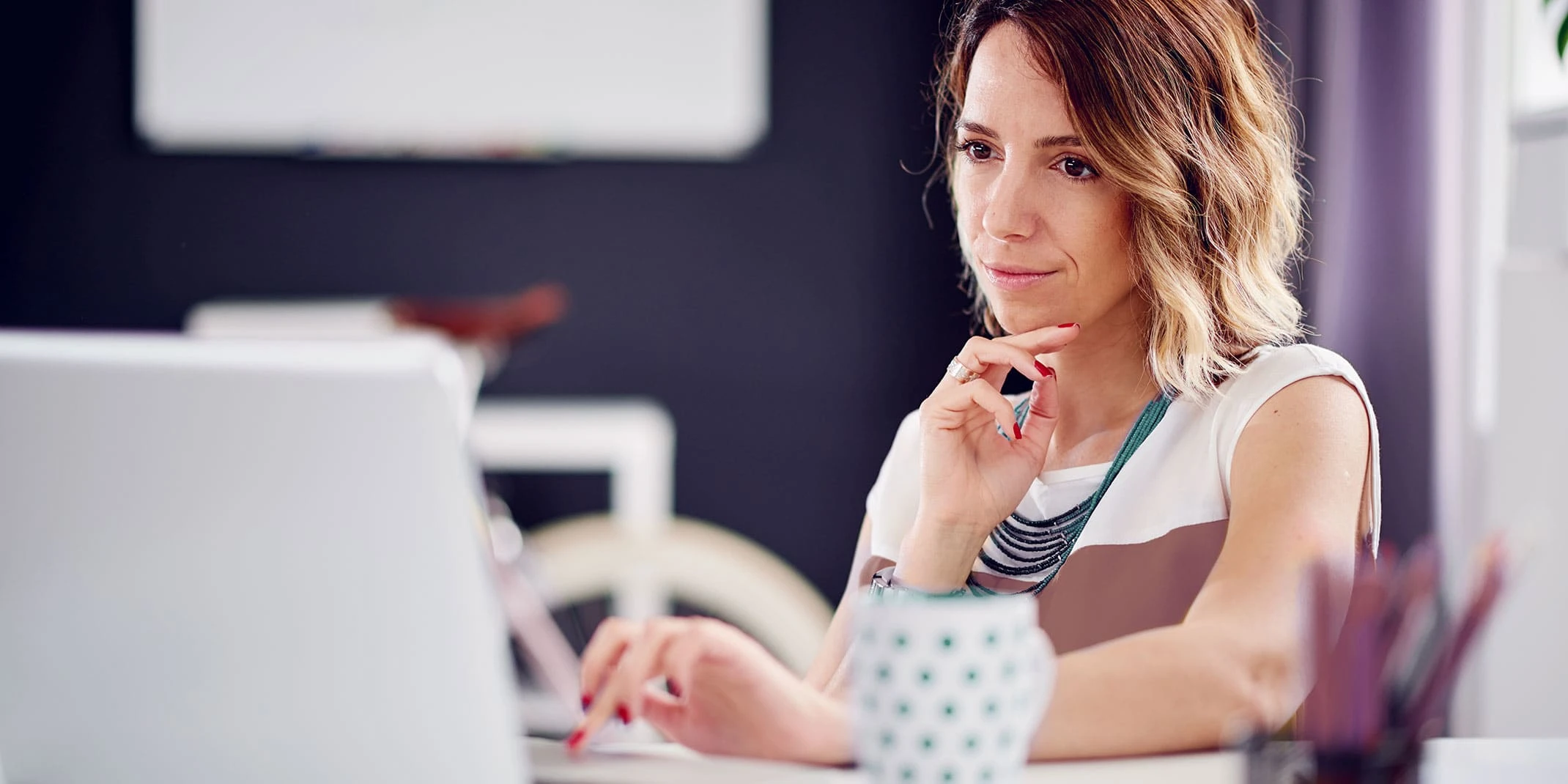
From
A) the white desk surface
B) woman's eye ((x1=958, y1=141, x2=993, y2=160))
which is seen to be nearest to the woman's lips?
woman's eye ((x1=958, y1=141, x2=993, y2=160))

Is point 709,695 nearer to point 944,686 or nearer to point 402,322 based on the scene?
point 944,686

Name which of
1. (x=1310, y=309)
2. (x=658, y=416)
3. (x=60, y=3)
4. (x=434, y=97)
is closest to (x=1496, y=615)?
(x=1310, y=309)

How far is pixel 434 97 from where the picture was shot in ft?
10.8

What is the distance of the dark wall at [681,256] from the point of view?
129 inches

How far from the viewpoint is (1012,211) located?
121 cm

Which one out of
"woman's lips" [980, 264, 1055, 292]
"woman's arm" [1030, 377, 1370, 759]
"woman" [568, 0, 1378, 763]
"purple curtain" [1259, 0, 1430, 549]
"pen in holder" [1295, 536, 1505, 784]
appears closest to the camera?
"pen in holder" [1295, 536, 1505, 784]

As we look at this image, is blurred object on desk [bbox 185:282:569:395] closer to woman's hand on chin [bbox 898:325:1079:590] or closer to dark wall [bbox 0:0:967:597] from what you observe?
dark wall [bbox 0:0:967:597]

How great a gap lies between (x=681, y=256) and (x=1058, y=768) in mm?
2690

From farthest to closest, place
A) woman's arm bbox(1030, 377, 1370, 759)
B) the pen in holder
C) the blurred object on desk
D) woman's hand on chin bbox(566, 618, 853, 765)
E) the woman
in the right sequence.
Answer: the blurred object on desk, the woman, woman's arm bbox(1030, 377, 1370, 759), woman's hand on chin bbox(566, 618, 853, 765), the pen in holder

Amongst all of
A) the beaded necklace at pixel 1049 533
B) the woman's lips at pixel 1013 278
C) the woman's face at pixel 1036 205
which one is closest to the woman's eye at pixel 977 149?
the woman's face at pixel 1036 205

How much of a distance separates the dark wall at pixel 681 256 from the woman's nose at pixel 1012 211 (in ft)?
7.01

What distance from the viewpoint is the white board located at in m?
3.22

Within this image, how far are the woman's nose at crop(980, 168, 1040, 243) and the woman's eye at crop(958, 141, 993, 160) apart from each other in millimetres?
51

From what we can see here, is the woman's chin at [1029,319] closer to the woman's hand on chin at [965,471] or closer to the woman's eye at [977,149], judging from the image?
the woman's hand on chin at [965,471]
